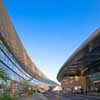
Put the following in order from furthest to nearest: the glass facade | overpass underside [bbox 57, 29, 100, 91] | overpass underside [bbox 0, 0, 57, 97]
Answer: overpass underside [bbox 57, 29, 100, 91]
the glass facade
overpass underside [bbox 0, 0, 57, 97]

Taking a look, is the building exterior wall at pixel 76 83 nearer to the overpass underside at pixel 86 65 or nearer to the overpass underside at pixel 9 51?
the overpass underside at pixel 86 65

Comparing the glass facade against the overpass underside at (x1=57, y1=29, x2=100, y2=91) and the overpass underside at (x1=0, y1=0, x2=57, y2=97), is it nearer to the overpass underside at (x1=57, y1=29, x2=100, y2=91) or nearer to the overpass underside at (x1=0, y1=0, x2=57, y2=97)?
the overpass underside at (x1=0, y1=0, x2=57, y2=97)

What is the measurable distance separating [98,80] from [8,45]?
1522 inches

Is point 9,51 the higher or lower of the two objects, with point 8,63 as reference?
higher

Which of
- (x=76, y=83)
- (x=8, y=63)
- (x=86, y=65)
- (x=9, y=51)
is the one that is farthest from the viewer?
(x=76, y=83)

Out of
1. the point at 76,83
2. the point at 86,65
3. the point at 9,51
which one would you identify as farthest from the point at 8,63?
the point at 76,83

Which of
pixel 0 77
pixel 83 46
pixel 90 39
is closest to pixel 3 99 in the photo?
pixel 0 77

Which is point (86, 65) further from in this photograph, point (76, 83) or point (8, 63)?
point (76, 83)

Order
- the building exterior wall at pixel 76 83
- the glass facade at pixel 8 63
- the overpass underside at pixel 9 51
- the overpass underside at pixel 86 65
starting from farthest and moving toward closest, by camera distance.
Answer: the building exterior wall at pixel 76 83, the overpass underside at pixel 86 65, the glass facade at pixel 8 63, the overpass underside at pixel 9 51

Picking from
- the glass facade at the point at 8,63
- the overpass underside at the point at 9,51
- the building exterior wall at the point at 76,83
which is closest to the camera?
the overpass underside at the point at 9,51

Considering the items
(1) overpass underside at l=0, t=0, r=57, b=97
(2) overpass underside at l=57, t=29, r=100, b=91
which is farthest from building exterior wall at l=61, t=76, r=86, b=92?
(1) overpass underside at l=0, t=0, r=57, b=97

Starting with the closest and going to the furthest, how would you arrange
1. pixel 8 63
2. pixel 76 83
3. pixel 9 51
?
pixel 8 63 < pixel 9 51 < pixel 76 83

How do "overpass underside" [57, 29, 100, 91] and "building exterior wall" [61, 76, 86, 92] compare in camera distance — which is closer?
"overpass underside" [57, 29, 100, 91]

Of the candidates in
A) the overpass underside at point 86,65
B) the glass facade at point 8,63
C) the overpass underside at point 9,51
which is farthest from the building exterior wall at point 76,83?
the glass facade at point 8,63
